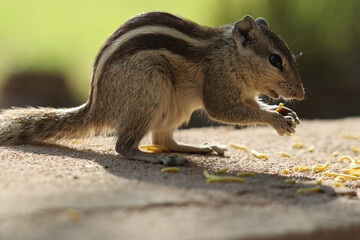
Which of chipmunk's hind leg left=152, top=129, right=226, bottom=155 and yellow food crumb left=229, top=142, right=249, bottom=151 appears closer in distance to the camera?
chipmunk's hind leg left=152, top=129, right=226, bottom=155

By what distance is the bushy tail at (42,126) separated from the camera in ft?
17.4

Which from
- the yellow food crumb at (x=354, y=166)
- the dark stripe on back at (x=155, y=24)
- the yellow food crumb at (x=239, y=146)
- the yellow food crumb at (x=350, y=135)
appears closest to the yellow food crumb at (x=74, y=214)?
the dark stripe on back at (x=155, y=24)

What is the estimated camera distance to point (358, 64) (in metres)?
12.5

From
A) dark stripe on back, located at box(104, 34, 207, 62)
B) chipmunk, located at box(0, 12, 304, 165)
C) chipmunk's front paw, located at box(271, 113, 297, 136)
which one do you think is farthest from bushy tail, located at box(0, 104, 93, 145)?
chipmunk's front paw, located at box(271, 113, 297, 136)

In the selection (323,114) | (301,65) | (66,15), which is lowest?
(323,114)

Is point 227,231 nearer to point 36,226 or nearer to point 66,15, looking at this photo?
point 36,226

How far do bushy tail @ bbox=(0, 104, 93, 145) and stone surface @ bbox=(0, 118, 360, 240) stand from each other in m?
0.19

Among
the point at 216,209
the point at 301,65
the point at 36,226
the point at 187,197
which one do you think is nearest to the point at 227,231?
the point at 216,209

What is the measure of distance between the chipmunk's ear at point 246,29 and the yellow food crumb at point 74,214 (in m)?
3.03

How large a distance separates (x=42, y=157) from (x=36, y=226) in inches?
76.6

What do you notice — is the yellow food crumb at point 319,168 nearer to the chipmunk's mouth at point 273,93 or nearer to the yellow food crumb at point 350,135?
the chipmunk's mouth at point 273,93

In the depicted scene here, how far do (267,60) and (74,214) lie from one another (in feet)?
9.84

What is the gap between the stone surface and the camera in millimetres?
2902

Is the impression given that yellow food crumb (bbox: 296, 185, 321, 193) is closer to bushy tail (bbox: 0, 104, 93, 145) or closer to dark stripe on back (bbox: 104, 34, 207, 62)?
dark stripe on back (bbox: 104, 34, 207, 62)
